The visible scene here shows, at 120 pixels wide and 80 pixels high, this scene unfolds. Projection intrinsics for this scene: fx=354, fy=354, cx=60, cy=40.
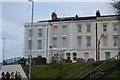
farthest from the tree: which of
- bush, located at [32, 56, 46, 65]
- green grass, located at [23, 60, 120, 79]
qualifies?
bush, located at [32, 56, 46, 65]

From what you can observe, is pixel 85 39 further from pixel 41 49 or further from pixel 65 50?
pixel 41 49

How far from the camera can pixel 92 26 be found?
259ft

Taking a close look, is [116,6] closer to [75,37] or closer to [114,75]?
[114,75]

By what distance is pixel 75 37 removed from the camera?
8019 centimetres

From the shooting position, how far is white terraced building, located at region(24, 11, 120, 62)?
7750 cm

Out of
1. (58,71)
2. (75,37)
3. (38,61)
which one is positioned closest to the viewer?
(58,71)

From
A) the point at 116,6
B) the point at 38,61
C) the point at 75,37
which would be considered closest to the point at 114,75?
the point at 116,6

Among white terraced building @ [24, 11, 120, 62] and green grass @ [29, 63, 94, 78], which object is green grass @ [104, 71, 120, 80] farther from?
white terraced building @ [24, 11, 120, 62]

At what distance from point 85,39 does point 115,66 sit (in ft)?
112

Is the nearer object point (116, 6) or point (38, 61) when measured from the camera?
point (116, 6)

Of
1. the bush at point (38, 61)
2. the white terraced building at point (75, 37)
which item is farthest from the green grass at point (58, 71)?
the white terraced building at point (75, 37)

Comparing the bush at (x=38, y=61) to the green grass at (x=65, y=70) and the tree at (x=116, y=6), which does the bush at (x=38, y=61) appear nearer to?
the green grass at (x=65, y=70)

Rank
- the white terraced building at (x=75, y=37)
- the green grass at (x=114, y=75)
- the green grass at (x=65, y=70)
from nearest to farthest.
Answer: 1. the green grass at (x=114, y=75)
2. the green grass at (x=65, y=70)
3. the white terraced building at (x=75, y=37)

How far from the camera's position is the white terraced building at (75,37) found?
7750 centimetres
